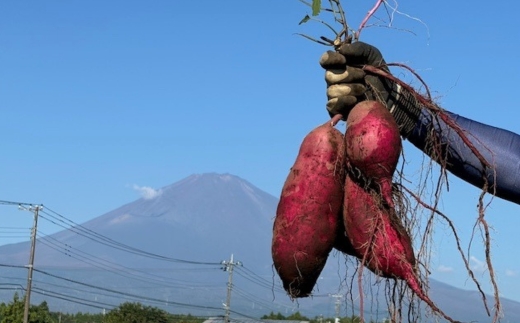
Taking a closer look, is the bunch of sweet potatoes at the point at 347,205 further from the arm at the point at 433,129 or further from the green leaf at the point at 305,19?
the green leaf at the point at 305,19

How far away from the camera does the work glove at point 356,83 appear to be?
3941 millimetres

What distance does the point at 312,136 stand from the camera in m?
4.12

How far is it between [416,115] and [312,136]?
0.44 m

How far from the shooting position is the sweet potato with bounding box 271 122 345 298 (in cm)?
407

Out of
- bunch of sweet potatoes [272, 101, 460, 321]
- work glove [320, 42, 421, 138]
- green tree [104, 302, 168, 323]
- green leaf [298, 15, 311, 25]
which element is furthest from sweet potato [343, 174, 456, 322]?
green tree [104, 302, 168, 323]

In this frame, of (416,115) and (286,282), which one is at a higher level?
(416,115)

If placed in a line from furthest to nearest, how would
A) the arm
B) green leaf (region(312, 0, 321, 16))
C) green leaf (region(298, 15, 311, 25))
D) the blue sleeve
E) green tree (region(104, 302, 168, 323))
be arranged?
green tree (region(104, 302, 168, 323)), the blue sleeve, the arm, green leaf (region(298, 15, 311, 25)), green leaf (region(312, 0, 321, 16))

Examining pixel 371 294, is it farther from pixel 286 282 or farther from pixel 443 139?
pixel 443 139

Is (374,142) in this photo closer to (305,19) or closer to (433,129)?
(433,129)

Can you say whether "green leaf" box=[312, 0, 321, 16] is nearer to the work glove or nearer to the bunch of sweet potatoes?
the work glove

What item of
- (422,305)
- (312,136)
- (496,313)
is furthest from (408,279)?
(312,136)

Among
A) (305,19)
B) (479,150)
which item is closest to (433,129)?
(479,150)

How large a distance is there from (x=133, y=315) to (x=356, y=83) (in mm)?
80578

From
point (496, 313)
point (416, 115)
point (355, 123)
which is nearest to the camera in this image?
point (496, 313)
